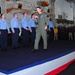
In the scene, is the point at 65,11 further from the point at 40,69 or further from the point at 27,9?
the point at 40,69

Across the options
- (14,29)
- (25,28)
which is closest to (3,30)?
(14,29)

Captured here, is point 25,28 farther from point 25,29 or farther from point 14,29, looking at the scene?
point 14,29

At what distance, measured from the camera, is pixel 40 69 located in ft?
12.2

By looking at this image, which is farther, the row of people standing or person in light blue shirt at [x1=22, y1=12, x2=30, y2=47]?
person in light blue shirt at [x1=22, y1=12, x2=30, y2=47]

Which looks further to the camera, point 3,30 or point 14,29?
point 14,29

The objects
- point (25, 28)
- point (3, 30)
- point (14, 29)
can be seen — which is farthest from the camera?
point (25, 28)

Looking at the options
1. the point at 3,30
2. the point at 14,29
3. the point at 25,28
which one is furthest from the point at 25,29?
the point at 3,30

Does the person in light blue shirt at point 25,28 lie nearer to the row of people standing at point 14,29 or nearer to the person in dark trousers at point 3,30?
the row of people standing at point 14,29

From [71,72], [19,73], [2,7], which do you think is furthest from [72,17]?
[19,73]

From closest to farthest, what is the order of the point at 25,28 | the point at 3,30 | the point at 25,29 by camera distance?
the point at 3,30, the point at 25,28, the point at 25,29

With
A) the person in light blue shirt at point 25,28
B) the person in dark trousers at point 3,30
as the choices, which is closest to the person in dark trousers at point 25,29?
the person in light blue shirt at point 25,28

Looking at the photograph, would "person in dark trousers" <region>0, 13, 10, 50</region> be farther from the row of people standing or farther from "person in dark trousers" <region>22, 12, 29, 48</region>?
"person in dark trousers" <region>22, 12, 29, 48</region>

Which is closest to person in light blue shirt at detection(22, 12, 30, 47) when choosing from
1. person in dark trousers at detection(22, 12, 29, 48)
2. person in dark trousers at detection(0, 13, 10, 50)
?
person in dark trousers at detection(22, 12, 29, 48)

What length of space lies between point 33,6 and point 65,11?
585cm
